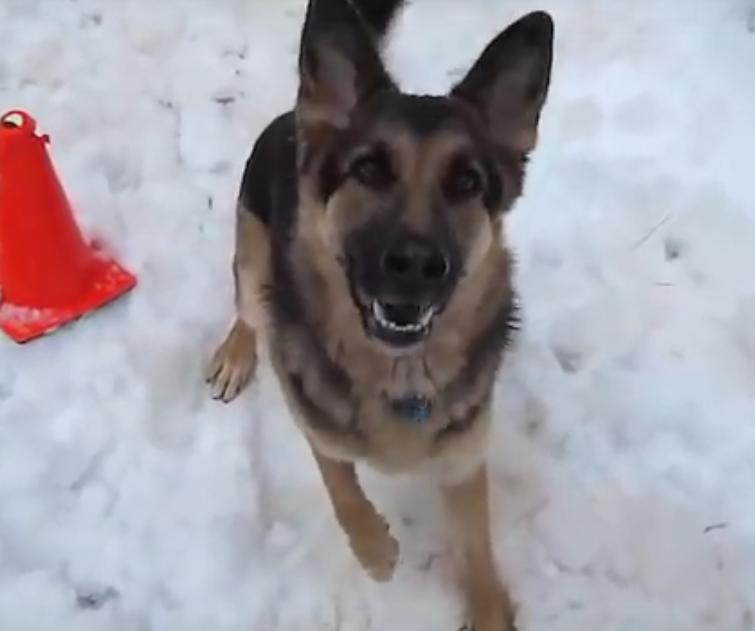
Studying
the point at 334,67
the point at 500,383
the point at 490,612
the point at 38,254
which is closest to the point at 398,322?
the point at 334,67

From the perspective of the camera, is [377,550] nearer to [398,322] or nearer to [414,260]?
[398,322]

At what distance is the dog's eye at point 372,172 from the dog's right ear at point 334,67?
3.9 inches

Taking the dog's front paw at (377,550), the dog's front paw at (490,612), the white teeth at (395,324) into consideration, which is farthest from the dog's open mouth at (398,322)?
the dog's front paw at (490,612)

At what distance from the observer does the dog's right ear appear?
237cm

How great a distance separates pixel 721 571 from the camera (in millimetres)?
3020

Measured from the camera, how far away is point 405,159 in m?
2.40

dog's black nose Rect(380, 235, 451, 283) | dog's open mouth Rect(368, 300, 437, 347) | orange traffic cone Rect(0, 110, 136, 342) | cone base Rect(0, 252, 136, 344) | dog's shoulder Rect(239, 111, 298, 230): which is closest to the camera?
dog's black nose Rect(380, 235, 451, 283)

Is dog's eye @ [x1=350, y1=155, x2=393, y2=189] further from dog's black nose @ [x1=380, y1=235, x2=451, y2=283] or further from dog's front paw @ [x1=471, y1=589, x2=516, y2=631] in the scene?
dog's front paw @ [x1=471, y1=589, x2=516, y2=631]

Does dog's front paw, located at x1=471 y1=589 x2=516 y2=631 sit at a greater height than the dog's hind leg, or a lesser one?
lesser

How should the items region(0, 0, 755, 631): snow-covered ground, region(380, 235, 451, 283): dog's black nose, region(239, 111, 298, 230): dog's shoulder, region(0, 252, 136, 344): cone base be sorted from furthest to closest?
region(0, 252, 136, 344): cone base → region(0, 0, 755, 631): snow-covered ground → region(239, 111, 298, 230): dog's shoulder → region(380, 235, 451, 283): dog's black nose

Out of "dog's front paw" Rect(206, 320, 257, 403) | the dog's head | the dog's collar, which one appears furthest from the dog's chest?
"dog's front paw" Rect(206, 320, 257, 403)

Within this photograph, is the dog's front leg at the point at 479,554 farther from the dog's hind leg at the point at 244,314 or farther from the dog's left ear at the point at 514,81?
the dog's left ear at the point at 514,81

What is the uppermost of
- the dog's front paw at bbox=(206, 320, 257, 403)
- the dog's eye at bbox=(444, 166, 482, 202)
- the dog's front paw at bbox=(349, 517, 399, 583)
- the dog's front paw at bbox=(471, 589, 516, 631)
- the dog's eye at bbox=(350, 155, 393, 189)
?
the dog's eye at bbox=(350, 155, 393, 189)

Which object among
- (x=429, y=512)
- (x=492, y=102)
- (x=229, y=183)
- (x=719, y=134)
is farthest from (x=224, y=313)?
(x=719, y=134)
